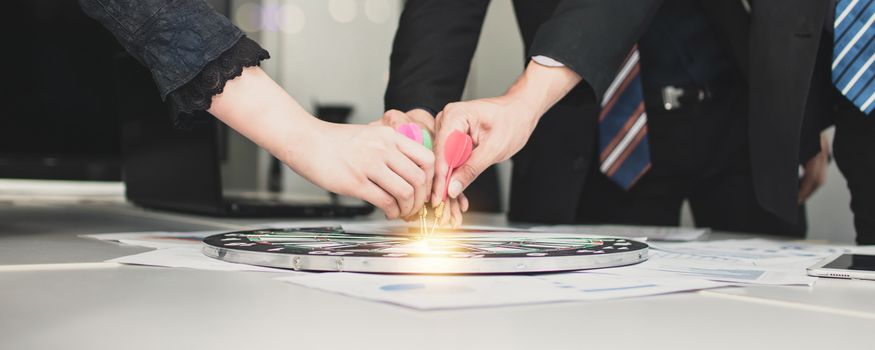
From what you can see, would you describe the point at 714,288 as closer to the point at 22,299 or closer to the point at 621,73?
the point at 22,299

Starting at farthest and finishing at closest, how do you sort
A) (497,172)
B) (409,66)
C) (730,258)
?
(497,172), (409,66), (730,258)

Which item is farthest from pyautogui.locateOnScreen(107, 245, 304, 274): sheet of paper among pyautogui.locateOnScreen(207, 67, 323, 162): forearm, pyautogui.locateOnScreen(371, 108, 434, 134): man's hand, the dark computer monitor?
the dark computer monitor

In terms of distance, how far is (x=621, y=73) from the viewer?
1371 millimetres

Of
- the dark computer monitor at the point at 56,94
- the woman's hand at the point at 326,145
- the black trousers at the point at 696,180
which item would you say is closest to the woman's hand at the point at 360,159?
the woman's hand at the point at 326,145

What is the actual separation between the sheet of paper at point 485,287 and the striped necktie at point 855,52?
1.90 feet

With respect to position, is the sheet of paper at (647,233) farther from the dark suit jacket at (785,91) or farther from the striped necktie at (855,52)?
the striped necktie at (855,52)

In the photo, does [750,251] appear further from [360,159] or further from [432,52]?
[432,52]

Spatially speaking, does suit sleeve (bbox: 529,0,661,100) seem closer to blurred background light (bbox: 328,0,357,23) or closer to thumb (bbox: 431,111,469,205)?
thumb (bbox: 431,111,469,205)

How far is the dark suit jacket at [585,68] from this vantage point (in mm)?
1025

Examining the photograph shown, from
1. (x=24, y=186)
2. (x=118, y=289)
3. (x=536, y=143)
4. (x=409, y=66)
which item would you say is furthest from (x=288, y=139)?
(x=24, y=186)

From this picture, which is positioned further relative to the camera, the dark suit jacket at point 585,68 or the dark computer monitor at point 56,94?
the dark computer monitor at point 56,94

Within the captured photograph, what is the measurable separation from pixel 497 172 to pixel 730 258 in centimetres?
309

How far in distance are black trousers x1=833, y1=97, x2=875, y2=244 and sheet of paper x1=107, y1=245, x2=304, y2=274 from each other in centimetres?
90

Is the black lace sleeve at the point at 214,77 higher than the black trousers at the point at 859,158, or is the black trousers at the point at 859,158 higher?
the black lace sleeve at the point at 214,77
